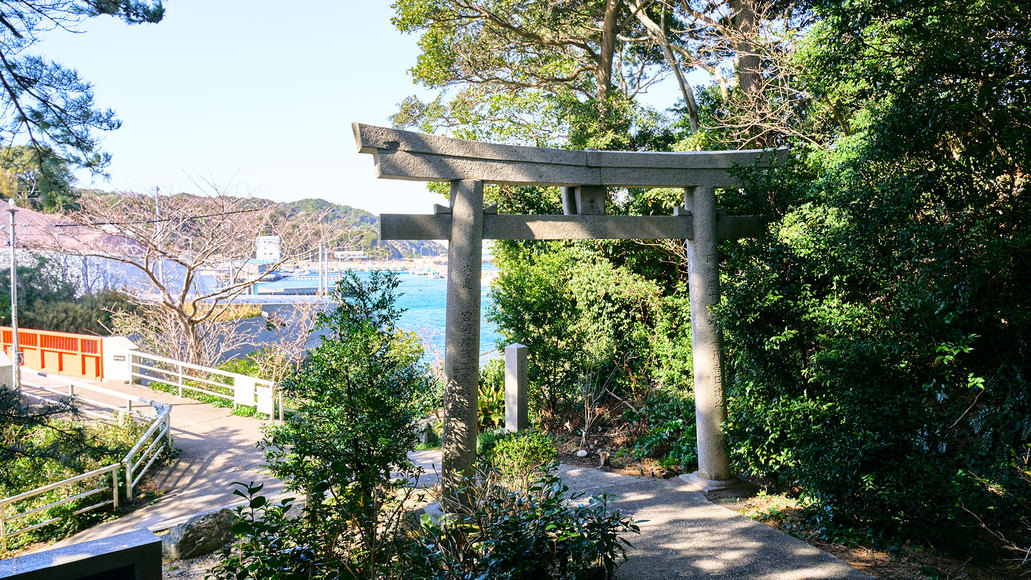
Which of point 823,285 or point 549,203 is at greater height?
point 549,203

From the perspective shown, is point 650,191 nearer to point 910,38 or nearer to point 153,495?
point 910,38

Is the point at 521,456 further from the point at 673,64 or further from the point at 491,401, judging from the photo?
the point at 673,64

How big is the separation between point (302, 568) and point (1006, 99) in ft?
18.2

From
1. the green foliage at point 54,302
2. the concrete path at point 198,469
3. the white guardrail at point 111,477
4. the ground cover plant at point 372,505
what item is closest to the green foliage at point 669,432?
the ground cover plant at point 372,505

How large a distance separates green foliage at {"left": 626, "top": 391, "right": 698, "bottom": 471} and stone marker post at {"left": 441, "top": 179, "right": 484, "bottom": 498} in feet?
9.98

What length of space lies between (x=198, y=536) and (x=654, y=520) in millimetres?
4350

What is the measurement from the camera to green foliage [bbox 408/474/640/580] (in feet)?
11.6

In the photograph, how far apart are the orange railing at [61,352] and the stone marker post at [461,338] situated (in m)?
13.9

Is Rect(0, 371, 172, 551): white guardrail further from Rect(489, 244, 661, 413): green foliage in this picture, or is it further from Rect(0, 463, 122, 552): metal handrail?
Rect(489, 244, 661, 413): green foliage

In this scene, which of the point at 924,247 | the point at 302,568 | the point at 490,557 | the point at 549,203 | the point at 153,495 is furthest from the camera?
the point at 549,203

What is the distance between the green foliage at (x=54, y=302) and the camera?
69.7 feet

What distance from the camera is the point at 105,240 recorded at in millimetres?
16391

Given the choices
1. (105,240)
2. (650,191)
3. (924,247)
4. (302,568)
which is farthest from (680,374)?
(105,240)

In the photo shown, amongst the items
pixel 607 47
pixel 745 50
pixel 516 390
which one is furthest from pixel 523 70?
pixel 516 390
